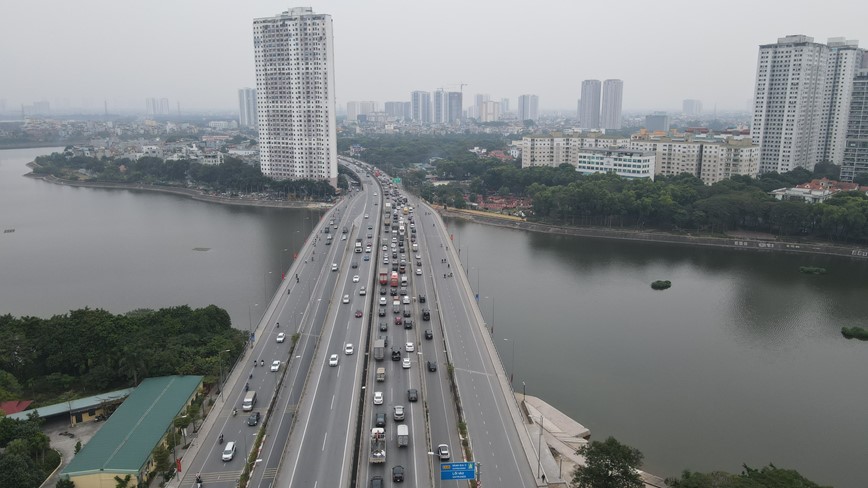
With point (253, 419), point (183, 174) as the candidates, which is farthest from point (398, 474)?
point (183, 174)

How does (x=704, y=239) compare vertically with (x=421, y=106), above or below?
below

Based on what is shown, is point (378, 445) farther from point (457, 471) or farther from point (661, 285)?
point (661, 285)

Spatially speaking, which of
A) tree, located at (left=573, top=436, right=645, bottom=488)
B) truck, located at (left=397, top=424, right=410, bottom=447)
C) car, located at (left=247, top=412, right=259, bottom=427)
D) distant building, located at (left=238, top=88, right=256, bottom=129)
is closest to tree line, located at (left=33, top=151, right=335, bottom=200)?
car, located at (left=247, top=412, right=259, bottom=427)

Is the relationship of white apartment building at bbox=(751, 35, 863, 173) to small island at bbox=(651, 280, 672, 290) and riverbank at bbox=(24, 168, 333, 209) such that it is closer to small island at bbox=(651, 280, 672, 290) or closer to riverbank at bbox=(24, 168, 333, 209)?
small island at bbox=(651, 280, 672, 290)

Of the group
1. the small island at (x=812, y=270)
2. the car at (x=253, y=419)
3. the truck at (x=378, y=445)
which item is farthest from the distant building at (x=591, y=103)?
the truck at (x=378, y=445)

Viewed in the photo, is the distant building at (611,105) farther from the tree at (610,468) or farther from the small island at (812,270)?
the tree at (610,468)

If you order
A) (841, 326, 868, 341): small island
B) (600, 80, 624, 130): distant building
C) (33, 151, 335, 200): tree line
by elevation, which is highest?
(600, 80, 624, 130): distant building
